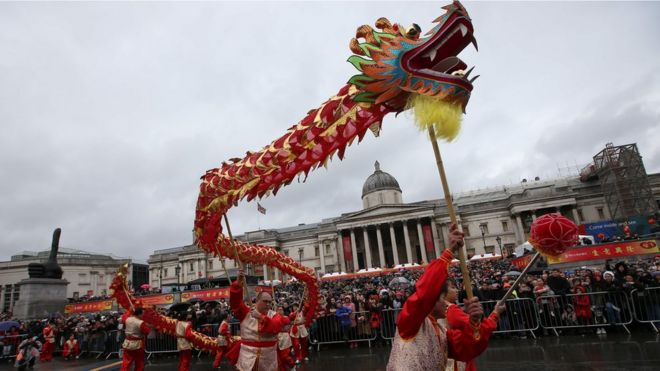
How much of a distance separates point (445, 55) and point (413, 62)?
1.22 ft

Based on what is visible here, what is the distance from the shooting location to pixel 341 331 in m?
13.4

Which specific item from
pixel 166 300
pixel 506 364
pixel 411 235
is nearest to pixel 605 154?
pixel 411 235

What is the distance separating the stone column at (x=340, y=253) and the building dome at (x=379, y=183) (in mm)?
10961

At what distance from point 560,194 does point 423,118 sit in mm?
69771

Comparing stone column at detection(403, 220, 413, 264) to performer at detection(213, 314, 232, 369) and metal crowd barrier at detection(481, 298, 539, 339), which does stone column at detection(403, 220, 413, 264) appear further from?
performer at detection(213, 314, 232, 369)

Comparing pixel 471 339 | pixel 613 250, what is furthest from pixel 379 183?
pixel 471 339

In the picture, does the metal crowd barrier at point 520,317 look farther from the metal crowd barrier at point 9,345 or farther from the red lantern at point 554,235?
the metal crowd barrier at point 9,345

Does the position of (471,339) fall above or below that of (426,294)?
below

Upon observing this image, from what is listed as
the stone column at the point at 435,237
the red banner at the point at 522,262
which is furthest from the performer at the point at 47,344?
the stone column at the point at 435,237

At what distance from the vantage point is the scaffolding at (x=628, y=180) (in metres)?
41.9

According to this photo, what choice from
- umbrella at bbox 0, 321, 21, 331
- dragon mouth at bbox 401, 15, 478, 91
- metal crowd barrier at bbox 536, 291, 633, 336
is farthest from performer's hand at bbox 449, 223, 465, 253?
umbrella at bbox 0, 321, 21, 331

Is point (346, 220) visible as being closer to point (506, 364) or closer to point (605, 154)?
point (605, 154)

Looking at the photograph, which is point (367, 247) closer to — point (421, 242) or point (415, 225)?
point (421, 242)

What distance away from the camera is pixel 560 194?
62469 millimetres
